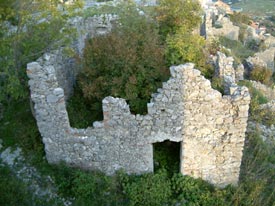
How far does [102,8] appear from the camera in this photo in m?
12.8

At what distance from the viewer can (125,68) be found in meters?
8.98

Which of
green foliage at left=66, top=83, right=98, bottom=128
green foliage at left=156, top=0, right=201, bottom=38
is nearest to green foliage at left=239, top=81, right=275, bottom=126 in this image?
green foliage at left=156, top=0, right=201, bottom=38

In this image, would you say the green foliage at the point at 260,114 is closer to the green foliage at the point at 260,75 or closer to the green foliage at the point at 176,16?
the green foliage at the point at 176,16

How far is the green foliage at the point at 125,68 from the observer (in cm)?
895

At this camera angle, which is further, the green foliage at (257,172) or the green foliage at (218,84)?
the green foliage at (218,84)

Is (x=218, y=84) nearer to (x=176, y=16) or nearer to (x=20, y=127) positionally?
(x=176, y=16)

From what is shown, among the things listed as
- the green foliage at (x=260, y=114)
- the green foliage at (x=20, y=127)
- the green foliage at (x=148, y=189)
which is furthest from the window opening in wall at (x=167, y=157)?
the green foliage at (x=260, y=114)

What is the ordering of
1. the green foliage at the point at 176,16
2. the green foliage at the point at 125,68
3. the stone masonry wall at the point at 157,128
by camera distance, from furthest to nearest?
the green foliage at the point at 176,16, the green foliage at the point at 125,68, the stone masonry wall at the point at 157,128

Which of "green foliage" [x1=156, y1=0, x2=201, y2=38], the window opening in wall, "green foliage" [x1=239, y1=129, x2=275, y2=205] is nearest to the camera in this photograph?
"green foliage" [x1=239, y1=129, x2=275, y2=205]

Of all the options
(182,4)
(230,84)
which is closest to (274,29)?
(182,4)

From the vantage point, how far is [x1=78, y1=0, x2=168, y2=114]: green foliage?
8.95 meters

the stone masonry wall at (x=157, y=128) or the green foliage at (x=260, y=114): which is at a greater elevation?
the stone masonry wall at (x=157, y=128)

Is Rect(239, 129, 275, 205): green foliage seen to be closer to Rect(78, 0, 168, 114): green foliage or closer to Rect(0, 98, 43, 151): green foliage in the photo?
Rect(78, 0, 168, 114): green foliage

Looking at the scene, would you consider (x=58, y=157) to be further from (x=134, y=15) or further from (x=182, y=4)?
(x=182, y=4)
